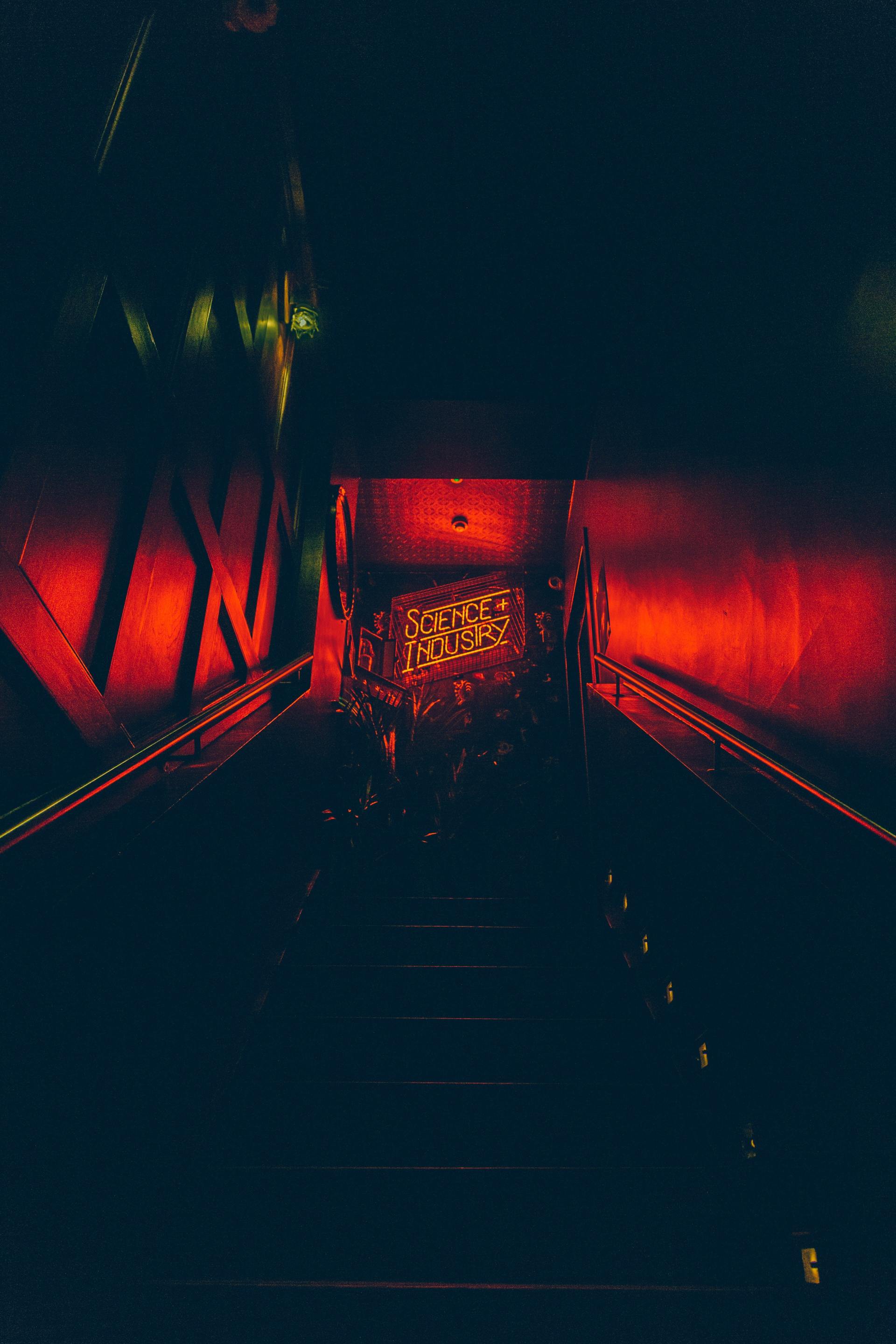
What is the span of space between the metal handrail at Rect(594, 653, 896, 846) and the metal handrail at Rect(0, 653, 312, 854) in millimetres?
1535

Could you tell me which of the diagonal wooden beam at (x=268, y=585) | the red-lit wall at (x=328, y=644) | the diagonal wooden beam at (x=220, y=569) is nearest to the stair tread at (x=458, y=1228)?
the diagonal wooden beam at (x=220, y=569)

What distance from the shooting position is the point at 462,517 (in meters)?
6.59

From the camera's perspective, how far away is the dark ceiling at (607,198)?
1.75 m

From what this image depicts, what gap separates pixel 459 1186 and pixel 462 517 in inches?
237

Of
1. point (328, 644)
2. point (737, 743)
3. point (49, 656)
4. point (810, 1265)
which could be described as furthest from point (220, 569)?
point (810, 1265)

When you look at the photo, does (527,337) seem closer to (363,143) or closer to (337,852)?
(363,143)

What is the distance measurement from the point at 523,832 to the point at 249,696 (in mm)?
3639

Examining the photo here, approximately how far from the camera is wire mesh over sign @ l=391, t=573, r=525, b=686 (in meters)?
6.89

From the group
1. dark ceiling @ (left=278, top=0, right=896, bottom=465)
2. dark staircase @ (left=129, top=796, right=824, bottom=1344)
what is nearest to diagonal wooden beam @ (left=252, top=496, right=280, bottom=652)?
dark ceiling @ (left=278, top=0, right=896, bottom=465)

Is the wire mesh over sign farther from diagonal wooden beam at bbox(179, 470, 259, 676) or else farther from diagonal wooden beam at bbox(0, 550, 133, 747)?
diagonal wooden beam at bbox(0, 550, 133, 747)

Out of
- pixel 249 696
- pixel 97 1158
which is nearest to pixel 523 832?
pixel 249 696

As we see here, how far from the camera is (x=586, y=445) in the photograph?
5.18m

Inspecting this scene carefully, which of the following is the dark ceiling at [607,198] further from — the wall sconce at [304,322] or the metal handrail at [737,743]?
the metal handrail at [737,743]

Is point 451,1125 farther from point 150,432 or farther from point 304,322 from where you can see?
point 304,322
